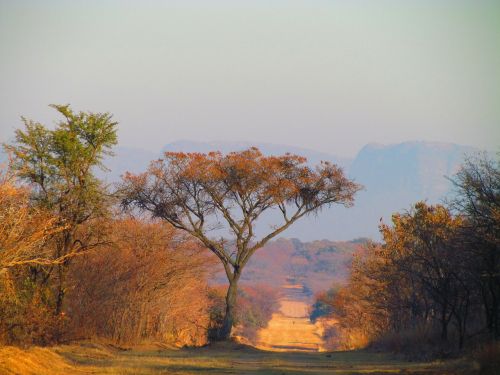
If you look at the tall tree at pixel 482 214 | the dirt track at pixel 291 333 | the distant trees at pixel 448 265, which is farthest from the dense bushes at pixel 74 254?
the dirt track at pixel 291 333

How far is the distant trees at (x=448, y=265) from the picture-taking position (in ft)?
84.5

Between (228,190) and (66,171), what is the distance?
1170 centimetres

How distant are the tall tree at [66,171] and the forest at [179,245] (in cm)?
6

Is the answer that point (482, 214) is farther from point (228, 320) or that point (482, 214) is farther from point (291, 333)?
point (291, 333)

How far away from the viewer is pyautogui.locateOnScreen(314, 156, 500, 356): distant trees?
25766 mm

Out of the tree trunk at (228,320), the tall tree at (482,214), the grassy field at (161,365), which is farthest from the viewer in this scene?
the tree trunk at (228,320)

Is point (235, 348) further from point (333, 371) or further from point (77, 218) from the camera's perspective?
point (333, 371)

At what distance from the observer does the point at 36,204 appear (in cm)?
3138

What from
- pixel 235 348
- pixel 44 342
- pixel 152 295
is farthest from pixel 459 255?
pixel 152 295

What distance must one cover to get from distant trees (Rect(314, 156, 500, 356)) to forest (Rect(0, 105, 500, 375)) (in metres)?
0.09

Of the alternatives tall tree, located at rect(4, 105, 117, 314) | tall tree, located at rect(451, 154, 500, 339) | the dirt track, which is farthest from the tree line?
the dirt track

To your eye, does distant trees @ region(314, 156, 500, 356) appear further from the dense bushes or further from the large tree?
the dense bushes

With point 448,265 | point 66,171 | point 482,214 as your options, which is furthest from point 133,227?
point 482,214

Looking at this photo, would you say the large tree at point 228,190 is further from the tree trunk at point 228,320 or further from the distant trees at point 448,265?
the distant trees at point 448,265
